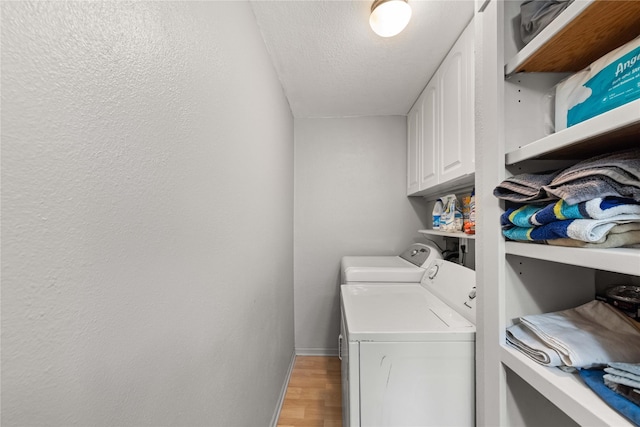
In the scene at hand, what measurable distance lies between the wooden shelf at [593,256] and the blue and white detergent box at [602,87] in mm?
320

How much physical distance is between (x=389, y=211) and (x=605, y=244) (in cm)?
203

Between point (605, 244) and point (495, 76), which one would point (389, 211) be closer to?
point (495, 76)

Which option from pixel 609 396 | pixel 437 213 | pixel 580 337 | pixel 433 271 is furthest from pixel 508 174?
pixel 437 213

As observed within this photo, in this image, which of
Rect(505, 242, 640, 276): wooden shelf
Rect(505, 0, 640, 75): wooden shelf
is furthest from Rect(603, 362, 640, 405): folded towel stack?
Rect(505, 0, 640, 75): wooden shelf

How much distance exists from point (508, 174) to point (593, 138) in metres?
0.25

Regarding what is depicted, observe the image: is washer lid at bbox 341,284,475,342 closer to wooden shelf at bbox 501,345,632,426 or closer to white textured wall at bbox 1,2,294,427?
wooden shelf at bbox 501,345,632,426

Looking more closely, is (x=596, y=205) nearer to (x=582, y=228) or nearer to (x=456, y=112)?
(x=582, y=228)

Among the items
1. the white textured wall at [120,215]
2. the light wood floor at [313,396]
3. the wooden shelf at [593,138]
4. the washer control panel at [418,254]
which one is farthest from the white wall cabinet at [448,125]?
the light wood floor at [313,396]

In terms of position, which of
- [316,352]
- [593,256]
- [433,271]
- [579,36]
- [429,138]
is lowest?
[316,352]

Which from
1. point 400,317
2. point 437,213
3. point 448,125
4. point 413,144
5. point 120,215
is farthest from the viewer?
point 413,144

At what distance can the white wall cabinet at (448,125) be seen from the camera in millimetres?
1391

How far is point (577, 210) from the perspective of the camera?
1.95 ft

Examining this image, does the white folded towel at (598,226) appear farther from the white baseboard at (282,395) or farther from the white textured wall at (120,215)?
the white baseboard at (282,395)

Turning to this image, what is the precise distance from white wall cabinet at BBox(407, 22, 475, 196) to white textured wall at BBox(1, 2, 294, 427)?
116cm
